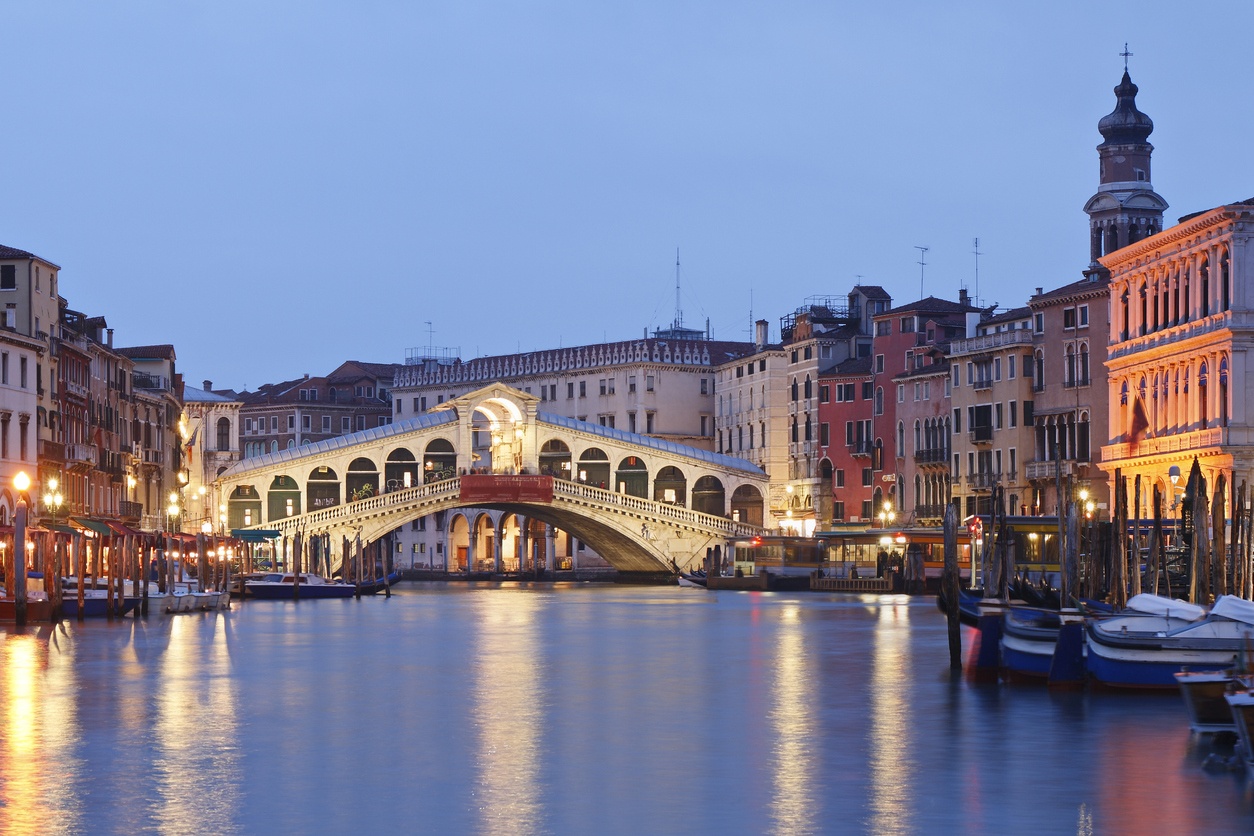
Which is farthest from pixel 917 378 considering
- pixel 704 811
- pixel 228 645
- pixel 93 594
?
pixel 704 811

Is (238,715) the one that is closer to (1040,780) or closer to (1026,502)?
(1040,780)

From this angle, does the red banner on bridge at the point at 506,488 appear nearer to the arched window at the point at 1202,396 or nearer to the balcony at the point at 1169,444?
the balcony at the point at 1169,444

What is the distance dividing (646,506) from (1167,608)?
47741 millimetres

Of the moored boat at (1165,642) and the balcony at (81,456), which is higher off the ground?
the balcony at (81,456)

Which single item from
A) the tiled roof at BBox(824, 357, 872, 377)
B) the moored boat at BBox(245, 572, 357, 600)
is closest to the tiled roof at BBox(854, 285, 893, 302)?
the tiled roof at BBox(824, 357, 872, 377)

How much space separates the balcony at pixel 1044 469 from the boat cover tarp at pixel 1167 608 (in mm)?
36852

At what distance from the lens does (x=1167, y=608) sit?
70.9 ft

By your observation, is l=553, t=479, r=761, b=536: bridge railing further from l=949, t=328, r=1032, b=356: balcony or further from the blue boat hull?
the blue boat hull

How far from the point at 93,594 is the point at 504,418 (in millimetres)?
33987

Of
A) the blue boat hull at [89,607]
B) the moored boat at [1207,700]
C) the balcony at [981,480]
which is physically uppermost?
the balcony at [981,480]

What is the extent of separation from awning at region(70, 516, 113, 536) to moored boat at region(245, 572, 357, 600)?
9.04 m

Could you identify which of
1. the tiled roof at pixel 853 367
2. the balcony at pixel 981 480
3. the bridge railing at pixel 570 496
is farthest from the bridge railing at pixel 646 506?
the balcony at pixel 981 480

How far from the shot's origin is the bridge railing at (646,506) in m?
68.5

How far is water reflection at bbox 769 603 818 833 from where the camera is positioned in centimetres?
1432
